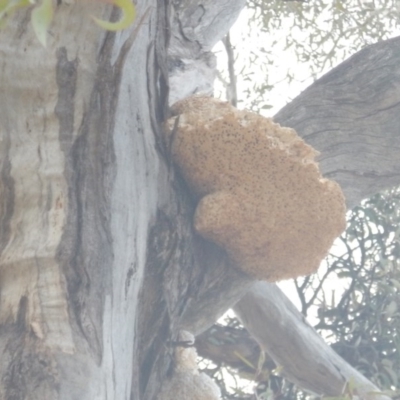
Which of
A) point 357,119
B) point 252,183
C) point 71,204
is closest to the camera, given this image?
point 71,204

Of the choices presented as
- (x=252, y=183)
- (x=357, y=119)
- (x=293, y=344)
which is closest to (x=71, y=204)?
(x=252, y=183)

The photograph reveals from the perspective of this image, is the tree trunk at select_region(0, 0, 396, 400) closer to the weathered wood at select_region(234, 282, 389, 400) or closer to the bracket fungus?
the bracket fungus

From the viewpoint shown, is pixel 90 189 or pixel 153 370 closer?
pixel 90 189

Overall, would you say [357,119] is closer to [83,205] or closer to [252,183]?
[252,183]

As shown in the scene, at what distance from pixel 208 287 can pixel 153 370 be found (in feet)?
0.90

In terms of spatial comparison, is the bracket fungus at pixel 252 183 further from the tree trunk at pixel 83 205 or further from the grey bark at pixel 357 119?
the grey bark at pixel 357 119

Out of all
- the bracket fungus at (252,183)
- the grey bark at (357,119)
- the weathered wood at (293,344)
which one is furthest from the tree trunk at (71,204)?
the weathered wood at (293,344)

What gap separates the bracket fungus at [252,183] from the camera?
1.90 meters

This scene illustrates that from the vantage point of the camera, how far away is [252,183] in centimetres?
195

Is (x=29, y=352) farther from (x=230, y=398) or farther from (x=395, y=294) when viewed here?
(x=395, y=294)

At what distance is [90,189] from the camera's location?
168cm

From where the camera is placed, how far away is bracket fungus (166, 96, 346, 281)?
1900 millimetres

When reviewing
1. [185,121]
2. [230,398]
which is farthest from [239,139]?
[230,398]

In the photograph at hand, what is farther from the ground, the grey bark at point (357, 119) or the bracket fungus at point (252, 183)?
the grey bark at point (357, 119)
